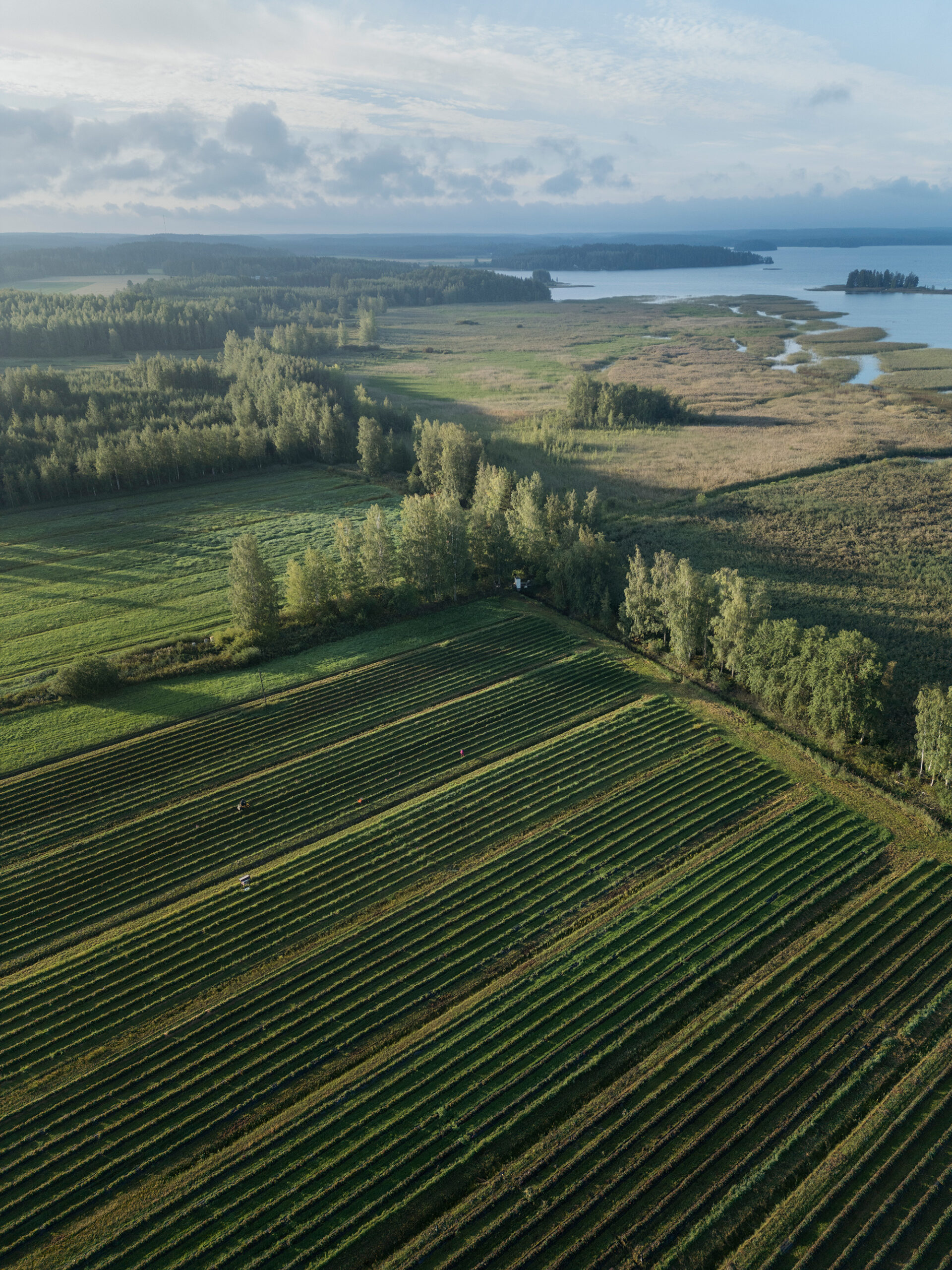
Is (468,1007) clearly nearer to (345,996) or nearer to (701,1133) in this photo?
(345,996)

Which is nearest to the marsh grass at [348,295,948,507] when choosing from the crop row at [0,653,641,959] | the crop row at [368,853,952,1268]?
the crop row at [0,653,641,959]

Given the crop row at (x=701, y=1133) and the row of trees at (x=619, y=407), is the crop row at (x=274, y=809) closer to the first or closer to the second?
the crop row at (x=701, y=1133)

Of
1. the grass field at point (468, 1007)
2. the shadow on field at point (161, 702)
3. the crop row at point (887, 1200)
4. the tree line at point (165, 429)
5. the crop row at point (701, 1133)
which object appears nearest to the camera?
the crop row at point (887, 1200)

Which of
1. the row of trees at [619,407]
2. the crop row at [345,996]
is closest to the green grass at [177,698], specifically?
the crop row at [345,996]

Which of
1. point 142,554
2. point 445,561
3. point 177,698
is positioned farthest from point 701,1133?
point 142,554

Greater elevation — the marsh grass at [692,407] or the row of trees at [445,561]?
the marsh grass at [692,407]

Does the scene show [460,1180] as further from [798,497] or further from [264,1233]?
[798,497]
